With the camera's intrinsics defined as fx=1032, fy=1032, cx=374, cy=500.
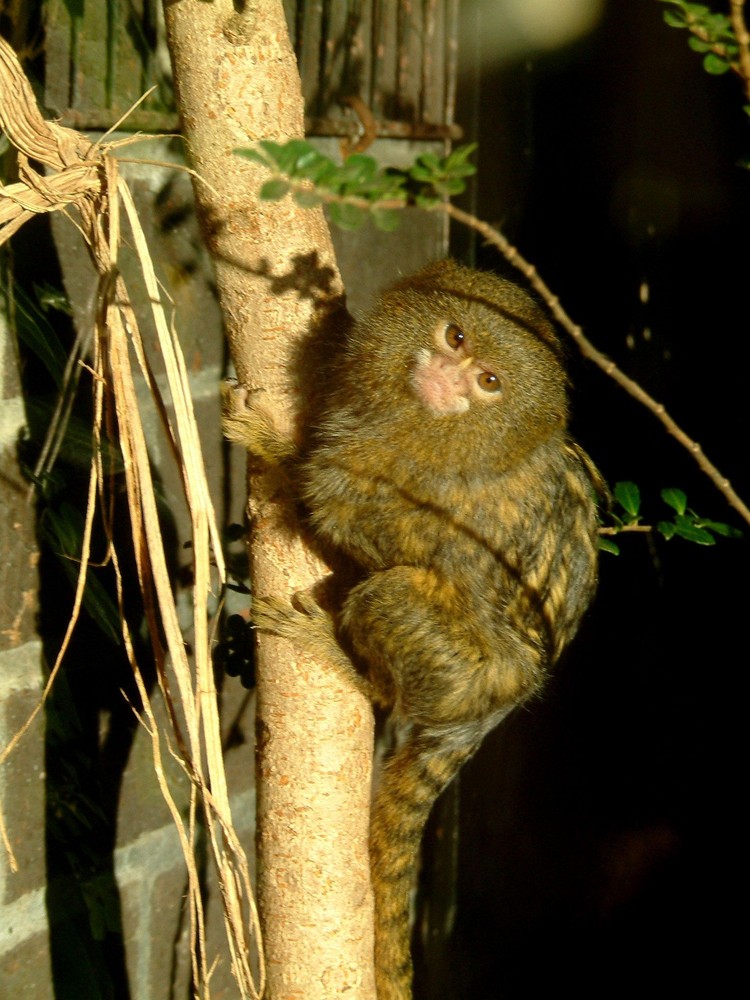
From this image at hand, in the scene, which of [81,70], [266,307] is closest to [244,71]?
[266,307]

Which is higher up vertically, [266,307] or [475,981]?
[266,307]

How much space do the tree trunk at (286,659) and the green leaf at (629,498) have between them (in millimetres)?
445

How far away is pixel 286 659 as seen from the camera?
1.30m

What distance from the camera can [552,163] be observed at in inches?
83.2

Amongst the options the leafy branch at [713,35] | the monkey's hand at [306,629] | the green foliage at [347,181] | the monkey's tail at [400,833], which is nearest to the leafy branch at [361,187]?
the green foliage at [347,181]

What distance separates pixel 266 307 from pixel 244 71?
0.88 feet

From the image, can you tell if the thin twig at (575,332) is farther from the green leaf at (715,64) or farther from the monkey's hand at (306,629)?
the monkey's hand at (306,629)

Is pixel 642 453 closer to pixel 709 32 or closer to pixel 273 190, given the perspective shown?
pixel 709 32

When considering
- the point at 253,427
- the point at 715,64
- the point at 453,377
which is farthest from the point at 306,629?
the point at 715,64

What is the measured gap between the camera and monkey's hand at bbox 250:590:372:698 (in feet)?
4.28

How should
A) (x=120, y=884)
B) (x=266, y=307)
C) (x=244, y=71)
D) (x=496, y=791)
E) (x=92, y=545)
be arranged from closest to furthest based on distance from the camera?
(x=244, y=71), (x=266, y=307), (x=92, y=545), (x=120, y=884), (x=496, y=791)

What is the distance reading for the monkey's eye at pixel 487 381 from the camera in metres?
1.45

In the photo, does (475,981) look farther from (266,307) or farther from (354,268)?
(266,307)

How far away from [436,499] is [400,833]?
49 cm
